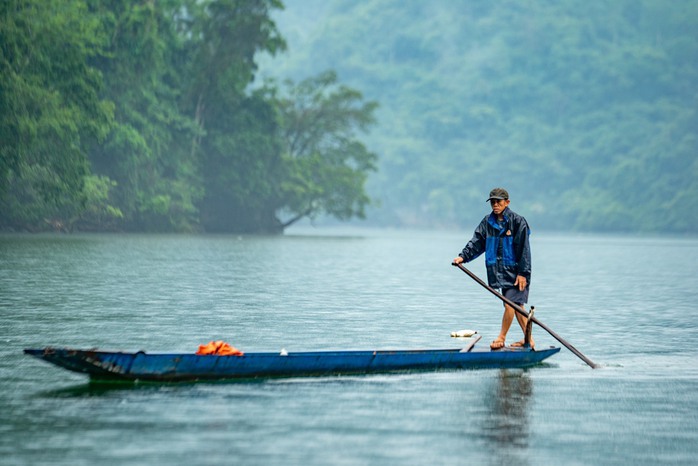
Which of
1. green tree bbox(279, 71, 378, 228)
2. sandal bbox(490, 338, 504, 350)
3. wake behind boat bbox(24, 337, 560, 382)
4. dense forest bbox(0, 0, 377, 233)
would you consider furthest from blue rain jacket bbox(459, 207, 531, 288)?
green tree bbox(279, 71, 378, 228)

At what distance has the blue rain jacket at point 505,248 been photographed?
15492 millimetres

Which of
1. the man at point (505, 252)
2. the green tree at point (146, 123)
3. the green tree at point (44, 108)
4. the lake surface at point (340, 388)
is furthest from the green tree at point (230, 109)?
→ the man at point (505, 252)

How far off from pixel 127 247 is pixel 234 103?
33.4 meters

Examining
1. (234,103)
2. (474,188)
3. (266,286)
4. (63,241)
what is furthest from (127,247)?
(474,188)

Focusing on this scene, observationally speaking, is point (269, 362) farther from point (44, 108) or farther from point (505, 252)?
point (44, 108)

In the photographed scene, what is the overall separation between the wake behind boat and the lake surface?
163 millimetres

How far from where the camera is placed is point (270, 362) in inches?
536

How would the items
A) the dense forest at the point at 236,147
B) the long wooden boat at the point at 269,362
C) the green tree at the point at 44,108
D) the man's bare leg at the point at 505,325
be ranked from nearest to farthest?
the long wooden boat at the point at 269,362, the man's bare leg at the point at 505,325, the green tree at the point at 44,108, the dense forest at the point at 236,147

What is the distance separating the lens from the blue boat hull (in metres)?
12.6

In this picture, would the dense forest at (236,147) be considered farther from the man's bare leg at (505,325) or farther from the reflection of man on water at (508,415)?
the reflection of man on water at (508,415)

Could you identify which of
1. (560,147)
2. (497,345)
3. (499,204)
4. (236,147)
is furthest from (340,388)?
(560,147)

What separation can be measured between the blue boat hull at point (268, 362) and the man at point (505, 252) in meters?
0.49

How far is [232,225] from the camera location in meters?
89.6

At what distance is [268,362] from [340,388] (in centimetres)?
89
